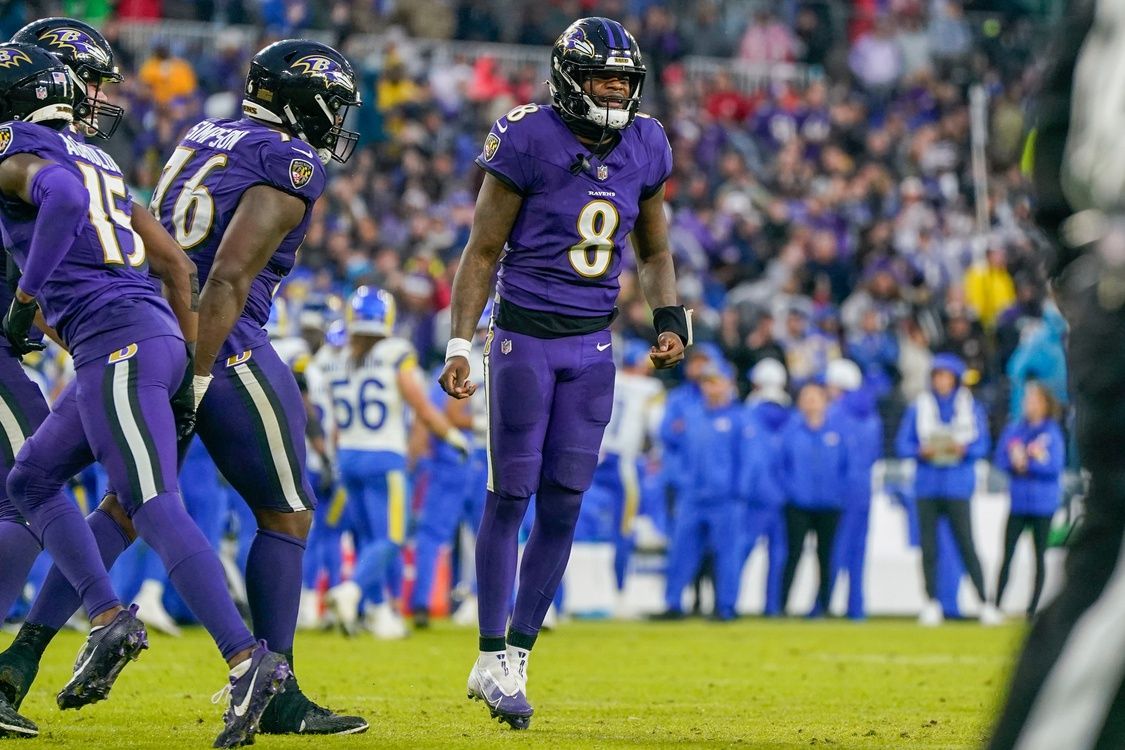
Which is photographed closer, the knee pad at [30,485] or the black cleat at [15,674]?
the knee pad at [30,485]

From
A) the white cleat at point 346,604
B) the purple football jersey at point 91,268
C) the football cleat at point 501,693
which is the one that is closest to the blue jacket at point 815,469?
the white cleat at point 346,604

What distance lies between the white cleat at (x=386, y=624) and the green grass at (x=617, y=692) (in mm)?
219

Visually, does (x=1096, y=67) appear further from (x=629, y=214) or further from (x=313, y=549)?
(x=313, y=549)

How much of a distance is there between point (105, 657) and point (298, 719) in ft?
2.79

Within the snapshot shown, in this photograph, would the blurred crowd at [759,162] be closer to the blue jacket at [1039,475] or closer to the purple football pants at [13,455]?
the blue jacket at [1039,475]

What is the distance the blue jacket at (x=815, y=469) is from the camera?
16.4 m

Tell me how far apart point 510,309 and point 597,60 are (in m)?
1.00

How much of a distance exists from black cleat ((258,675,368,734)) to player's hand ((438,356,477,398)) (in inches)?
48.2

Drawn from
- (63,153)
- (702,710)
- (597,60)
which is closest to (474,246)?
(597,60)

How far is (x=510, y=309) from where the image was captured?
6625 millimetres

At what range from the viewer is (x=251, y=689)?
521cm

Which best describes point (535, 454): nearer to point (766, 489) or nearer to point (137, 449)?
point (137, 449)

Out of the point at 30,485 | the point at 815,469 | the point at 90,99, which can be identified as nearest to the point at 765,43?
the point at 815,469

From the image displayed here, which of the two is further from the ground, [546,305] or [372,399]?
[546,305]
